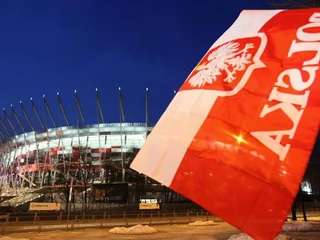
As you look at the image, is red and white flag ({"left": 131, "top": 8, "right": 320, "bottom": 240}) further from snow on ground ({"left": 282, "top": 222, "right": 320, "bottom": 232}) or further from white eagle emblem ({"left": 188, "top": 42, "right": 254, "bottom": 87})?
snow on ground ({"left": 282, "top": 222, "right": 320, "bottom": 232})

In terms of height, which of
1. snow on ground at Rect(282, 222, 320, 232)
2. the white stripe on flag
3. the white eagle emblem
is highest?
the white eagle emblem

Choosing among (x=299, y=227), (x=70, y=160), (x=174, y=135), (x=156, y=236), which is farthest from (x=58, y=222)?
(x=70, y=160)

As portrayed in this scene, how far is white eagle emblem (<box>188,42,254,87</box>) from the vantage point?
414 centimetres

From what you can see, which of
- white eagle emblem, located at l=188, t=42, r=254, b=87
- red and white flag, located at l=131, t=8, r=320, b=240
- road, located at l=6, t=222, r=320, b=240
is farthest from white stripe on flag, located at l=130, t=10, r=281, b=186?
road, located at l=6, t=222, r=320, b=240

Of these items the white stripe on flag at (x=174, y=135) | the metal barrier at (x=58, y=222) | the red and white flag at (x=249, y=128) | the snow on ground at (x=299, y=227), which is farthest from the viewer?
the metal barrier at (x=58, y=222)

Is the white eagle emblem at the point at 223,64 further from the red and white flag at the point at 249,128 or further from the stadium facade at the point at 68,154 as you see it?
the stadium facade at the point at 68,154

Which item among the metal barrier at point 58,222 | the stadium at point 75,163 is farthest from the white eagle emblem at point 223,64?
the stadium at point 75,163

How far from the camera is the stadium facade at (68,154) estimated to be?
8219cm

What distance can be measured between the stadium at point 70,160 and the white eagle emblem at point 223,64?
6677 cm

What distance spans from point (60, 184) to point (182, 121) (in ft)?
271

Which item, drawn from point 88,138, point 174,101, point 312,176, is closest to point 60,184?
point 88,138

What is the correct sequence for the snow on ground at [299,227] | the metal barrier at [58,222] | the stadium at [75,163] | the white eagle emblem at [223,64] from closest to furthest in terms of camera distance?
the white eagle emblem at [223,64], the snow on ground at [299,227], the metal barrier at [58,222], the stadium at [75,163]

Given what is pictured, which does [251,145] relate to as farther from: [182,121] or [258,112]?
[182,121]

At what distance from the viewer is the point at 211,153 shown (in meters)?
3.61
